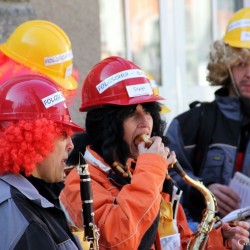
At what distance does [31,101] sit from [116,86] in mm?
646

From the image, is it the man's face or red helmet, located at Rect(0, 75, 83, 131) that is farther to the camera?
the man's face

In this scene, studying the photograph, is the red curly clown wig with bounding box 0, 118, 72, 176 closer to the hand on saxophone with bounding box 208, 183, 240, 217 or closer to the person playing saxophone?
the person playing saxophone

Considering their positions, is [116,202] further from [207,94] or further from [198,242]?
[207,94]

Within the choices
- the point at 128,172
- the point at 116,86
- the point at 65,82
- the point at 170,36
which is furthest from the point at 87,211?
the point at 170,36

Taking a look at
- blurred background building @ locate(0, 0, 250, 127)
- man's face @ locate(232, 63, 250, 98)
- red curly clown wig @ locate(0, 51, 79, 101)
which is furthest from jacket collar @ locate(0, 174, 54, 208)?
blurred background building @ locate(0, 0, 250, 127)

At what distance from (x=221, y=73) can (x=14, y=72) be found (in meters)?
1.33

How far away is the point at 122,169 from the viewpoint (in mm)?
3098

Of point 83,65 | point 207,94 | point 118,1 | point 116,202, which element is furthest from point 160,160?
point 207,94

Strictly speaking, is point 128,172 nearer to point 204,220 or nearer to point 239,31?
point 204,220

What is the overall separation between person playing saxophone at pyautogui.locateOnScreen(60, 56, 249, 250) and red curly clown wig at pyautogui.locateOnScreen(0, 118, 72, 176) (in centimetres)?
40

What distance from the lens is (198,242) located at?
3250 millimetres

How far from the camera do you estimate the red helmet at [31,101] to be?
8.54 ft

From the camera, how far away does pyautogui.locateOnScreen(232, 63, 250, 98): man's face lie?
433 centimetres

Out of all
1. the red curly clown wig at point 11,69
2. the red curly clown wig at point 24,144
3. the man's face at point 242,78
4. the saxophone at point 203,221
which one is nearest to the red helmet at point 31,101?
the red curly clown wig at point 24,144
